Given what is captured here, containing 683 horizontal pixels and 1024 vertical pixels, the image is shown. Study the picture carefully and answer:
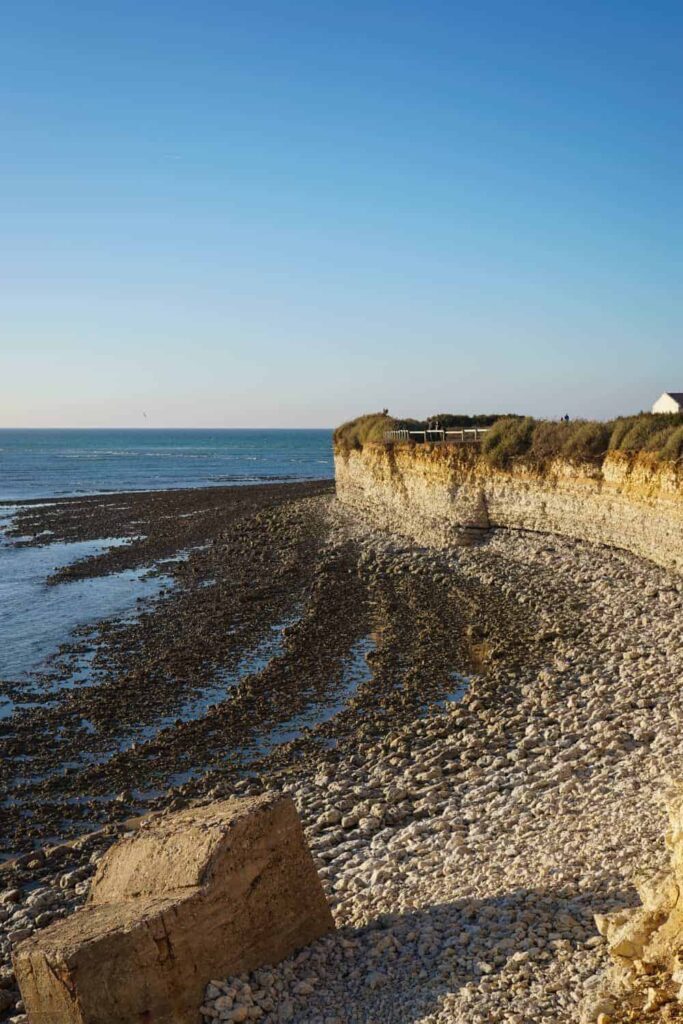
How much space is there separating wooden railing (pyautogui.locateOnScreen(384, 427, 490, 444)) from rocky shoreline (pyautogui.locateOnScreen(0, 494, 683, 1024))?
14746mm

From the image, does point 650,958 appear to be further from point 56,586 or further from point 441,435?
point 441,435

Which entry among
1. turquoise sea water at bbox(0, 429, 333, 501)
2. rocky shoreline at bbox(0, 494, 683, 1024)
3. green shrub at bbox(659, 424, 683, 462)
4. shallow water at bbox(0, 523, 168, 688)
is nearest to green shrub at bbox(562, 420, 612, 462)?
green shrub at bbox(659, 424, 683, 462)

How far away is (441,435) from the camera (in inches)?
1689

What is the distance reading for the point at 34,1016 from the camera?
20.8ft

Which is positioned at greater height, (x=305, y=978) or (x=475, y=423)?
(x=475, y=423)

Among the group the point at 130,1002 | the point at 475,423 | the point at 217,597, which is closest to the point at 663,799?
the point at 130,1002

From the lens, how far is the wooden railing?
3838cm

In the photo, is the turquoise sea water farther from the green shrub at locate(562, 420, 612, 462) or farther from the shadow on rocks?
the shadow on rocks

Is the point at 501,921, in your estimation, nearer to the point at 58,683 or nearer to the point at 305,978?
the point at 305,978

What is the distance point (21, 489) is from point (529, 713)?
2775 inches

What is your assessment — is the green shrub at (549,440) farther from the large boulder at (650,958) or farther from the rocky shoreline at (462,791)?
the large boulder at (650,958)

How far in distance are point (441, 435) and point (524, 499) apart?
11717mm

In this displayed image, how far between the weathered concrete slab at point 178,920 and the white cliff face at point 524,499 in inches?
712

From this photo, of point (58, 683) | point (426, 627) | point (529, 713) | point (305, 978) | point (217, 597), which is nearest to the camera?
point (305, 978)
